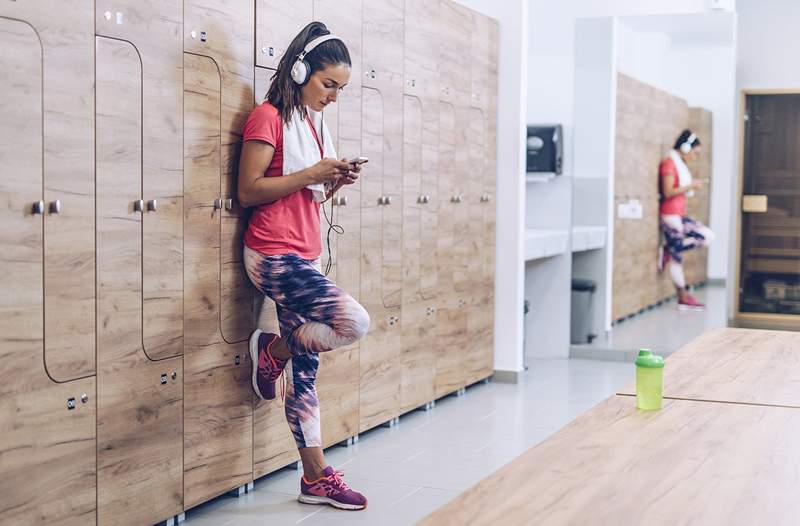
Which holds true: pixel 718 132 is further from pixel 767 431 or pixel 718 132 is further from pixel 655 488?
pixel 655 488

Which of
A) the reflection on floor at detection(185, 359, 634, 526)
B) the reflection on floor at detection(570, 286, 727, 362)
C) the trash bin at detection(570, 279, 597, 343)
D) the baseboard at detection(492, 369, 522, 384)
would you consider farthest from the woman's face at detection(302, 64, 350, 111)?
the trash bin at detection(570, 279, 597, 343)

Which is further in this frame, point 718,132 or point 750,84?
point 750,84

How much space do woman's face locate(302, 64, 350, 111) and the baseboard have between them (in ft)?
10.1

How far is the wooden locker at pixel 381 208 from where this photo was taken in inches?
189

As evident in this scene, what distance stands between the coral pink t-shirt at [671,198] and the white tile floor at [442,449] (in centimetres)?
94

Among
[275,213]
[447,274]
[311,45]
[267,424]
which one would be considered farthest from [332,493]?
[447,274]

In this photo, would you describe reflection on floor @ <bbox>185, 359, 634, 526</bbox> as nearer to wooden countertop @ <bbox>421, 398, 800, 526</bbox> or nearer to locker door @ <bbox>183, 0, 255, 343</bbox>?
locker door @ <bbox>183, 0, 255, 343</bbox>

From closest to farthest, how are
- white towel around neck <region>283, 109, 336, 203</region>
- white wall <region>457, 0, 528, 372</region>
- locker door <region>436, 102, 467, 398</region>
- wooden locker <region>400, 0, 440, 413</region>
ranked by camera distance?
1. white towel around neck <region>283, 109, 336, 203</region>
2. wooden locker <region>400, 0, 440, 413</region>
3. locker door <region>436, 102, 467, 398</region>
4. white wall <region>457, 0, 528, 372</region>

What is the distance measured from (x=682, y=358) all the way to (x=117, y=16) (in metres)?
2.03

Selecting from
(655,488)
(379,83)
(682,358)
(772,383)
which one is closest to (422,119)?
(379,83)

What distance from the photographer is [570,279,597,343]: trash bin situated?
25.4ft

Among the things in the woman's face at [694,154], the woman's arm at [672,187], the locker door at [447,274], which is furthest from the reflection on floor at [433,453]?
the woman's face at [694,154]

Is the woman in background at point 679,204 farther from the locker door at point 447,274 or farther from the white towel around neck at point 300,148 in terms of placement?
the white towel around neck at point 300,148

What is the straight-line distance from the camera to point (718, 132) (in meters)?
7.47
